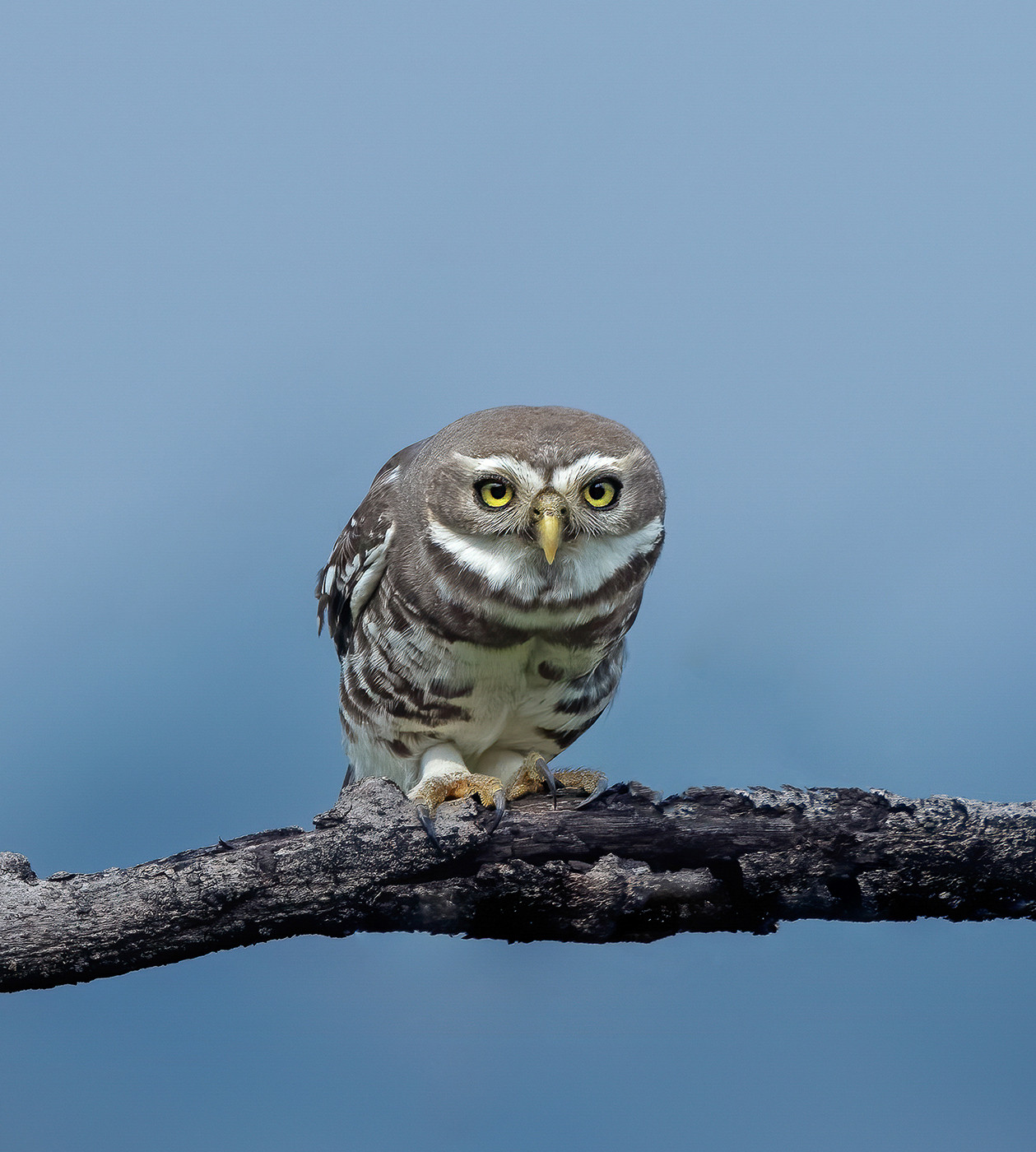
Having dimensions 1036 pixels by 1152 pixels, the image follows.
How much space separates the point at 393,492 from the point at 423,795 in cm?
72

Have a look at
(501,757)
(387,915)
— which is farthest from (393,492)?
(387,915)

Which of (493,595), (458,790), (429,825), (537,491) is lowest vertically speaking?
(429,825)

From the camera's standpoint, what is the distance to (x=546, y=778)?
10.1 ft

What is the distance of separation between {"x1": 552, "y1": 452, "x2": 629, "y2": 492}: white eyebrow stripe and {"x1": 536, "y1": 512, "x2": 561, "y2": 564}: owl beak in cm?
6

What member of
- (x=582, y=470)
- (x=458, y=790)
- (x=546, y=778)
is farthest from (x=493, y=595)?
(x=546, y=778)

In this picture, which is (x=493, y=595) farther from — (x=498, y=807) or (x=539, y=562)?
(x=498, y=807)

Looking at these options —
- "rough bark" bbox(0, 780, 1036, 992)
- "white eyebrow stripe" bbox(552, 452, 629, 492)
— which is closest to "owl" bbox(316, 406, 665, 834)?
"white eyebrow stripe" bbox(552, 452, 629, 492)

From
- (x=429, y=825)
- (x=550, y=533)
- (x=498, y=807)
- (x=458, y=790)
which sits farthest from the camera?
(x=458, y=790)

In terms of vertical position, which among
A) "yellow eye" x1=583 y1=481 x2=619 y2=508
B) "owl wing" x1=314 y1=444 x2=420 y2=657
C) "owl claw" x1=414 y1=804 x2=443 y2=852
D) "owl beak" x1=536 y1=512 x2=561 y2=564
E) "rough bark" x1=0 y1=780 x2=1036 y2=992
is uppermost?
"owl wing" x1=314 y1=444 x2=420 y2=657

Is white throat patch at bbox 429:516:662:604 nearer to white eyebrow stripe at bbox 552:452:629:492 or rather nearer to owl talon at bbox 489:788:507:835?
white eyebrow stripe at bbox 552:452:629:492

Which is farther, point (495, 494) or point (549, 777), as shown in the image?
point (549, 777)

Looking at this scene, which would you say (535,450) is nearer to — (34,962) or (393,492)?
(393,492)

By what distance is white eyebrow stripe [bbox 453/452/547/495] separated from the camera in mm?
2559

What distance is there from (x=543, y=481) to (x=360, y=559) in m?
0.69
